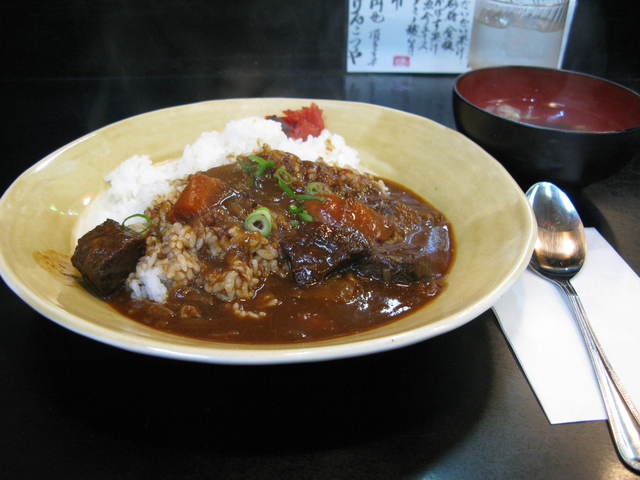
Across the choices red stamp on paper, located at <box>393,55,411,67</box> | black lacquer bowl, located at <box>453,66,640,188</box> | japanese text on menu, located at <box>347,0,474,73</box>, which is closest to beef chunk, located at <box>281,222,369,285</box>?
black lacquer bowl, located at <box>453,66,640,188</box>

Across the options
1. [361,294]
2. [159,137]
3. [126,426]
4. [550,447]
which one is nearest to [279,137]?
[159,137]

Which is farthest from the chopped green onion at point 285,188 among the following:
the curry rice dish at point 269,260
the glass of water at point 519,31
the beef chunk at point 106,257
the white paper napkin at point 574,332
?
the glass of water at point 519,31

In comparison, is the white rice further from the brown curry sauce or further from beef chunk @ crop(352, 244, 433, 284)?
beef chunk @ crop(352, 244, 433, 284)

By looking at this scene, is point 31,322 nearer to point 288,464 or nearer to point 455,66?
point 288,464

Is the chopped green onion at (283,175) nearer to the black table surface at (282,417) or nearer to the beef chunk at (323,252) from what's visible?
the beef chunk at (323,252)

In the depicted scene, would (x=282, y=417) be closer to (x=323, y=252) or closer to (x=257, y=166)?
(x=323, y=252)

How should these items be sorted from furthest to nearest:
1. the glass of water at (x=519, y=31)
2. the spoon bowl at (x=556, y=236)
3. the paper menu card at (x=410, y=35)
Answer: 1. the paper menu card at (x=410, y=35)
2. the glass of water at (x=519, y=31)
3. the spoon bowl at (x=556, y=236)

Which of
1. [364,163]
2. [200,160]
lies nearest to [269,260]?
[200,160]
